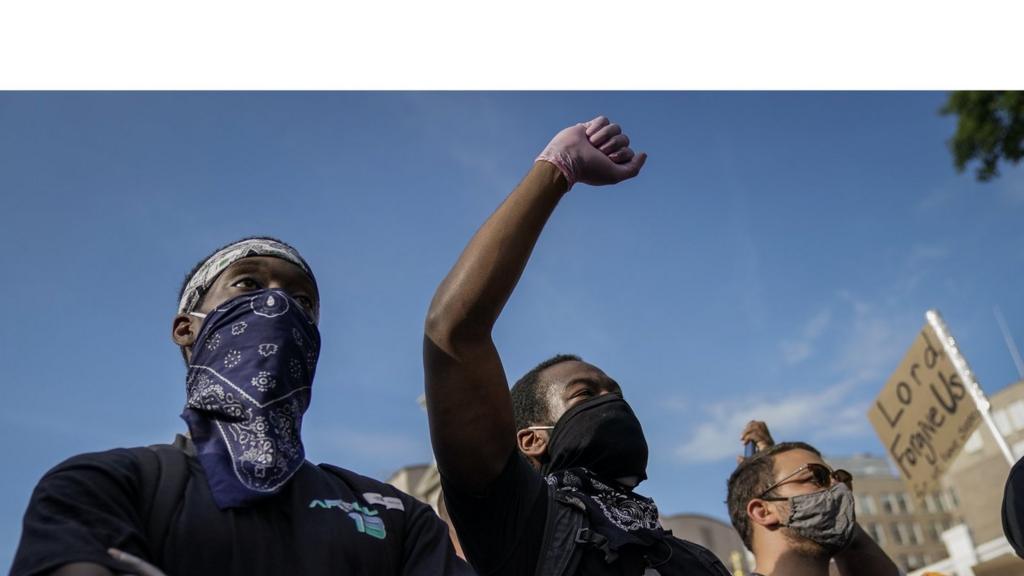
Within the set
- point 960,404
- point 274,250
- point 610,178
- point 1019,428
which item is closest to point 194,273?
point 274,250

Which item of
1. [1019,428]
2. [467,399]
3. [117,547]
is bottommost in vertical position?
[117,547]

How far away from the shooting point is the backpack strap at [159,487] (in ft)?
5.00

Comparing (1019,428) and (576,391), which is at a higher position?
(1019,428)

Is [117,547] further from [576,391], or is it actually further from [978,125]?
[978,125]

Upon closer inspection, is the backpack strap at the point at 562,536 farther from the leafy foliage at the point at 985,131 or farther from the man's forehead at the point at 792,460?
the leafy foliage at the point at 985,131

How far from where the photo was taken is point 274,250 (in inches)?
86.8

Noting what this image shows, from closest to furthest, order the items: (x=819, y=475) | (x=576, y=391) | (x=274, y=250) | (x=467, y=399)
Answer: (x=467, y=399)
(x=274, y=250)
(x=576, y=391)
(x=819, y=475)

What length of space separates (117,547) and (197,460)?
33 cm

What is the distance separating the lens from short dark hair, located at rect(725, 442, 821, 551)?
159 inches

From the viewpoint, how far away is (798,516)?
3.85 meters

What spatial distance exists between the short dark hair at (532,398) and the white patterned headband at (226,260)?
1.02 metres

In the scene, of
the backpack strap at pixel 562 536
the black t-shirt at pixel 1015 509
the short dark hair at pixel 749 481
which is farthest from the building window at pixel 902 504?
the backpack strap at pixel 562 536

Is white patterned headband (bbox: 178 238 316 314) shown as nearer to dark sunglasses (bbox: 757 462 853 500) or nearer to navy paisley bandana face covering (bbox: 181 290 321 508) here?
navy paisley bandana face covering (bbox: 181 290 321 508)

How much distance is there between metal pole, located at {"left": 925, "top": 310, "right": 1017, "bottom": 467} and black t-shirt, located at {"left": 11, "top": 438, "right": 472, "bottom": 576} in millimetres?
6536
